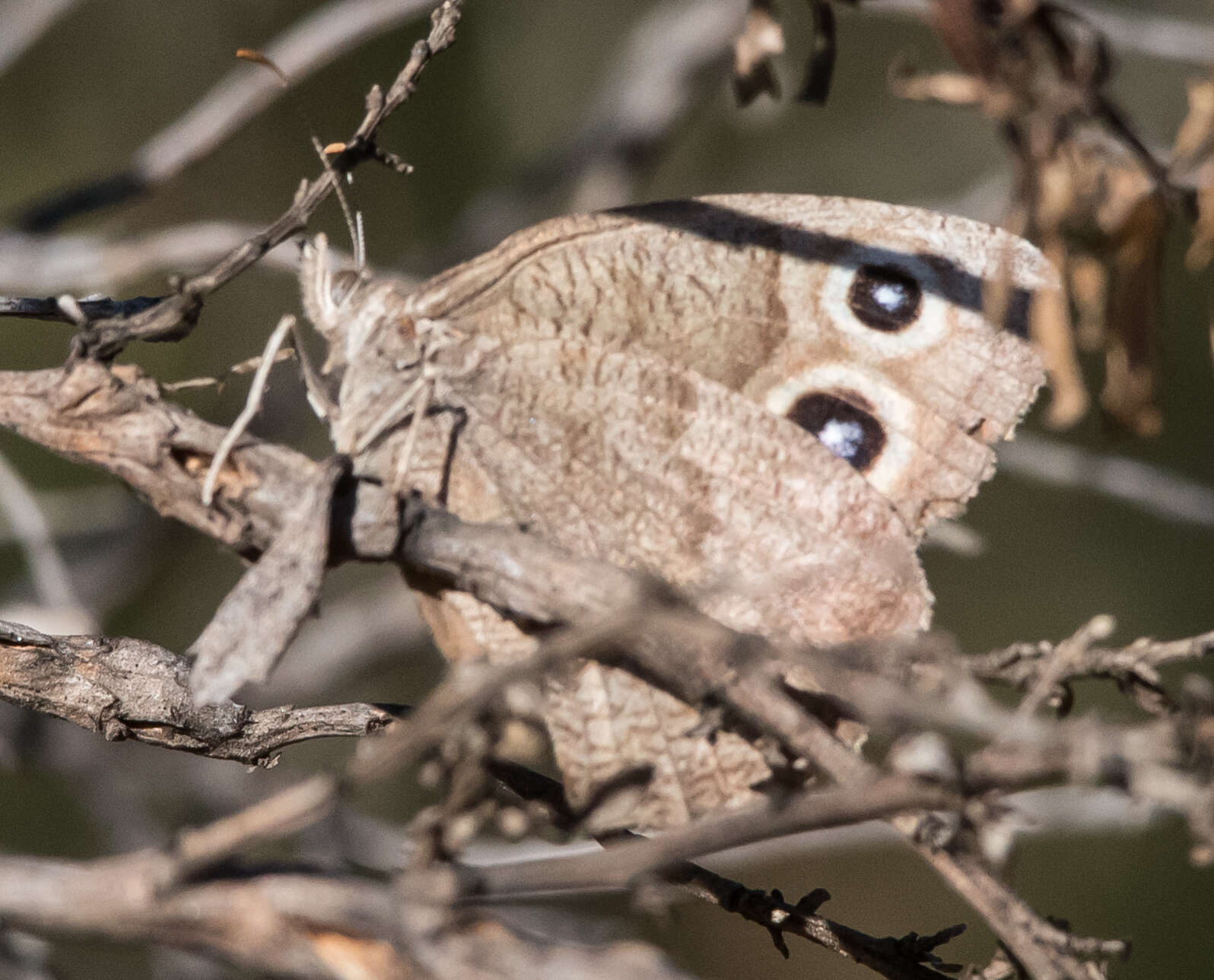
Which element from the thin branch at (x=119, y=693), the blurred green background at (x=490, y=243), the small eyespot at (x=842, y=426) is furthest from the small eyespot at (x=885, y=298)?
the blurred green background at (x=490, y=243)

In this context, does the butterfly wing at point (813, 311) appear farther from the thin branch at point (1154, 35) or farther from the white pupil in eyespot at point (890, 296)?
the thin branch at point (1154, 35)

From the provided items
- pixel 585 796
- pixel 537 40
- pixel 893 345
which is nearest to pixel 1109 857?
pixel 893 345

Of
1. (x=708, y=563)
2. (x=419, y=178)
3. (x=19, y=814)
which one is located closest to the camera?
(x=708, y=563)

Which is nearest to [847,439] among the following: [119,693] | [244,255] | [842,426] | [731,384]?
[842,426]

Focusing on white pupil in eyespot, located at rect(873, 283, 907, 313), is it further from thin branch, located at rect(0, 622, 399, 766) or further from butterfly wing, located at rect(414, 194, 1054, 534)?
thin branch, located at rect(0, 622, 399, 766)

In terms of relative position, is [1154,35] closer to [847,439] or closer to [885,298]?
[885,298]

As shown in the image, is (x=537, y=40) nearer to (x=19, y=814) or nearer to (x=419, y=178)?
(x=419, y=178)
